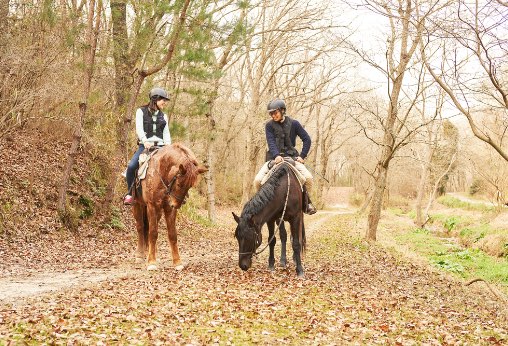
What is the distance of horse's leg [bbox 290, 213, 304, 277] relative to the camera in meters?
9.80

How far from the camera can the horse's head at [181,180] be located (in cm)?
978

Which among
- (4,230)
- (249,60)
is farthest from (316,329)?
(249,60)

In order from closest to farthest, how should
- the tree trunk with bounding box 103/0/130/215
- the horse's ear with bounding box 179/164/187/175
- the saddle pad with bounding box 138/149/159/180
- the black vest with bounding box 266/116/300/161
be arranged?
the horse's ear with bounding box 179/164/187/175 < the saddle pad with bounding box 138/149/159/180 < the black vest with bounding box 266/116/300/161 < the tree trunk with bounding box 103/0/130/215

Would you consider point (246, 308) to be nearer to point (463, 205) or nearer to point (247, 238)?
point (247, 238)

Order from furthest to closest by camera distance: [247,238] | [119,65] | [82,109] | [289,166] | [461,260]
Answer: [461,260] < [119,65] < [82,109] < [289,166] < [247,238]

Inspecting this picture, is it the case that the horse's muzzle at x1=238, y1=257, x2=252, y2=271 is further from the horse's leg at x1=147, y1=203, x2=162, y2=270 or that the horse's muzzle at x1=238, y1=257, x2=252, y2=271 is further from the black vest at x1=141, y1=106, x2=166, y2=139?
the black vest at x1=141, y1=106, x2=166, y2=139

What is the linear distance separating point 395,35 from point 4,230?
12136 mm

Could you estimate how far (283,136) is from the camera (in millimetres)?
10633

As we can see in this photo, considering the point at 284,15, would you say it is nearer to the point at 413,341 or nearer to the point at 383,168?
the point at 383,168

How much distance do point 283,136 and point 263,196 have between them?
167 centimetres

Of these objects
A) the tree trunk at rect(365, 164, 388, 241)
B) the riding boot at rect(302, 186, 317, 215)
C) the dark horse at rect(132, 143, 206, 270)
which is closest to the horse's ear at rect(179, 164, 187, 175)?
the dark horse at rect(132, 143, 206, 270)

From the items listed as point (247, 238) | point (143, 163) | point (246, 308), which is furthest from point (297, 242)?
point (143, 163)

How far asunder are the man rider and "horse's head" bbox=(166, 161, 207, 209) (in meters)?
1.29

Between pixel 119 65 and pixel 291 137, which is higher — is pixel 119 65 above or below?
above
